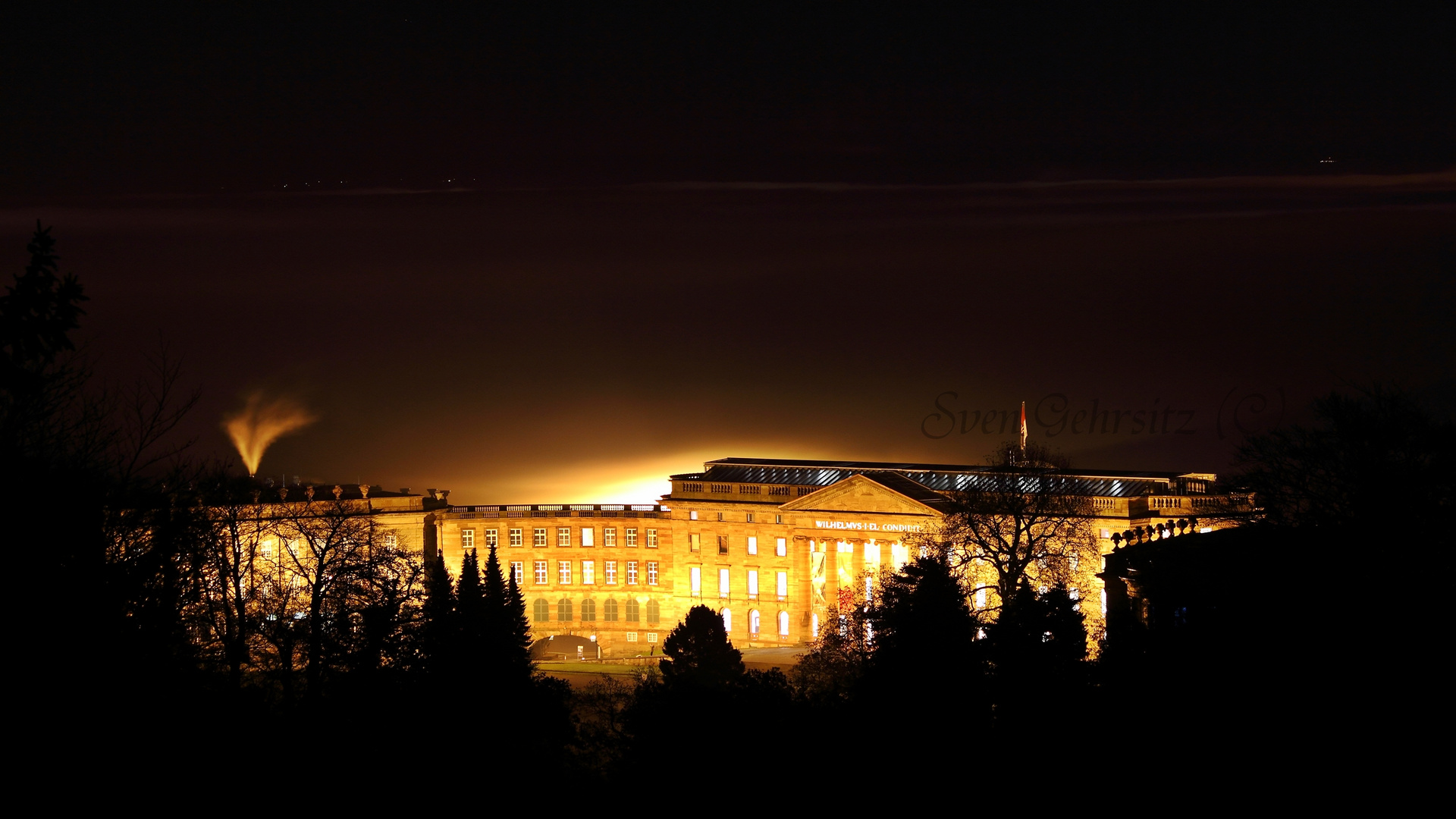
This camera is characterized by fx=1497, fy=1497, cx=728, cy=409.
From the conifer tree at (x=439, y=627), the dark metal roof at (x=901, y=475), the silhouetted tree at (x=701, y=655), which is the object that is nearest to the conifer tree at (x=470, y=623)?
the conifer tree at (x=439, y=627)

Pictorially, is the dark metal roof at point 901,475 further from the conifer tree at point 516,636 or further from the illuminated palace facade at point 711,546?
the conifer tree at point 516,636

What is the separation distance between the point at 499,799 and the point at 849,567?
65.2 meters

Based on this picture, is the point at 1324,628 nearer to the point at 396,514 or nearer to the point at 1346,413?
the point at 1346,413

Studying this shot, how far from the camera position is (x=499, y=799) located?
45094mm

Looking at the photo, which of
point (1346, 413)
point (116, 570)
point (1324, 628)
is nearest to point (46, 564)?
point (116, 570)

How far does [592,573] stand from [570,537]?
3.19m

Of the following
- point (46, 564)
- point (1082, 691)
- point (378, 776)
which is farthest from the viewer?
point (1082, 691)

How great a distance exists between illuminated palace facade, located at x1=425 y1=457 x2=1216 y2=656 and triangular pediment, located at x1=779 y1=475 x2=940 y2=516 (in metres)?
0.10

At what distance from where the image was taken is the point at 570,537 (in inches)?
4535

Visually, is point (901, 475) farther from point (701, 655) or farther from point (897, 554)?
point (701, 655)

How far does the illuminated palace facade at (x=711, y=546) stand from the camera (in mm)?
108312

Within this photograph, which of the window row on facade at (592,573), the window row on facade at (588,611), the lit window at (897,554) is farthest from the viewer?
the window row on facade at (592,573)

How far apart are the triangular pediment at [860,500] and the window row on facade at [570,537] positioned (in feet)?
45.7

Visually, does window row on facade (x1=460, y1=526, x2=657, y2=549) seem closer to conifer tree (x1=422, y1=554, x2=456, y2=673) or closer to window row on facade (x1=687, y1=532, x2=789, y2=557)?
window row on facade (x1=687, y1=532, x2=789, y2=557)
